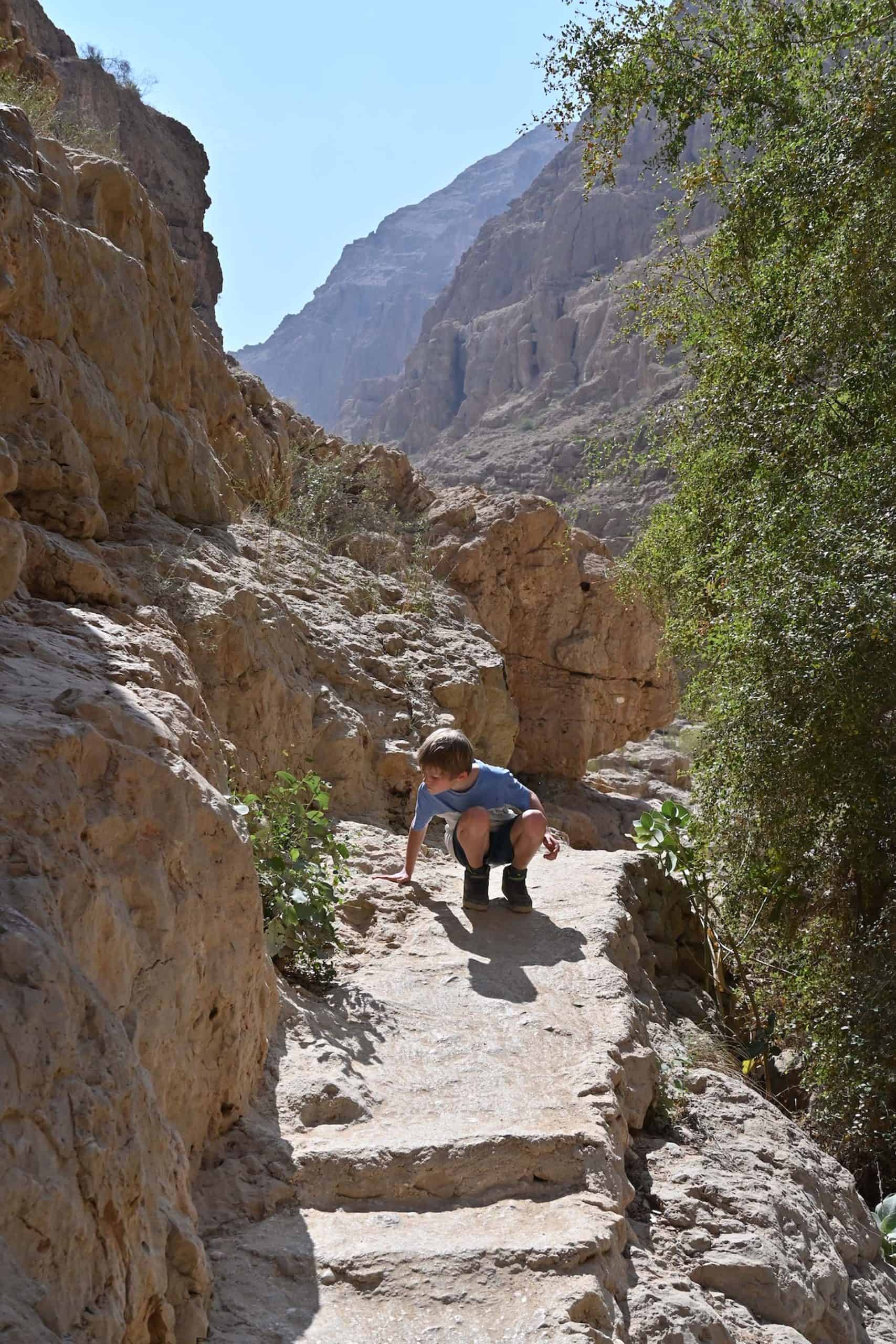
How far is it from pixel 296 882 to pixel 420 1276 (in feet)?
6.53

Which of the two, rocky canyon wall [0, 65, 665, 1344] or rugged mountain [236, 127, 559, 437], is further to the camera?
rugged mountain [236, 127, 559, 437]

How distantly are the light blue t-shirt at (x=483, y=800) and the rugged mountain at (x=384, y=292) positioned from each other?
271 ft

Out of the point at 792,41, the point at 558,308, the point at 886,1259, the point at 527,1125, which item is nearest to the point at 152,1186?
the point at 527,1125

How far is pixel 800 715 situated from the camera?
536 cm

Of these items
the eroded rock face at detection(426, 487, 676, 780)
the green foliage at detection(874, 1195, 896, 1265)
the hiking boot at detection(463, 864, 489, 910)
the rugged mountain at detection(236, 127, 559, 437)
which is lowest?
the green foliage at detection(874, 1195, 896, 1265)

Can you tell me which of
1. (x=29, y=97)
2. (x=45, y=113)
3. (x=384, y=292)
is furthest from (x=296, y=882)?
(x=384, y=292)

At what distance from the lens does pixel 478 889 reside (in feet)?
16.1

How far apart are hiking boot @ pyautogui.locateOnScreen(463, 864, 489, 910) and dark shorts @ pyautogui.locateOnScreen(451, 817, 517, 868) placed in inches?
1.6

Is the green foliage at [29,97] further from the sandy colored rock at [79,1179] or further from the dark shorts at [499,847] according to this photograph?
the sandy colored rock at [79,1179]

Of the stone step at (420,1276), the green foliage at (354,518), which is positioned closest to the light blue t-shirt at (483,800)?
the stone step at (420,1276)

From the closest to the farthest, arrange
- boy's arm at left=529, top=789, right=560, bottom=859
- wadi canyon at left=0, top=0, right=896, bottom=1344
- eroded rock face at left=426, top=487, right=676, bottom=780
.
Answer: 1. wadi canyon at left=0, top=0, right=896, bottom=1344
2. boy's arm at left=529, top=789, right=560, bottom=859
3. eroded rock face at left=426, top=487, right=676, bottom=780

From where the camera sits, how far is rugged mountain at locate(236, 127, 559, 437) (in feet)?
326

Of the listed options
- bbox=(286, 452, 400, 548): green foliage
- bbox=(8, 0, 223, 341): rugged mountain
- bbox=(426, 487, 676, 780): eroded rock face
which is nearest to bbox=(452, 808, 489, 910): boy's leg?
bbox=(286, 452, 400, 548): green foliage

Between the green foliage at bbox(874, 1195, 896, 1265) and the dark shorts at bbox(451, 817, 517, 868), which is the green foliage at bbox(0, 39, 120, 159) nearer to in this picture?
the dark shorts at bbox(451, 817, 517, 868)
